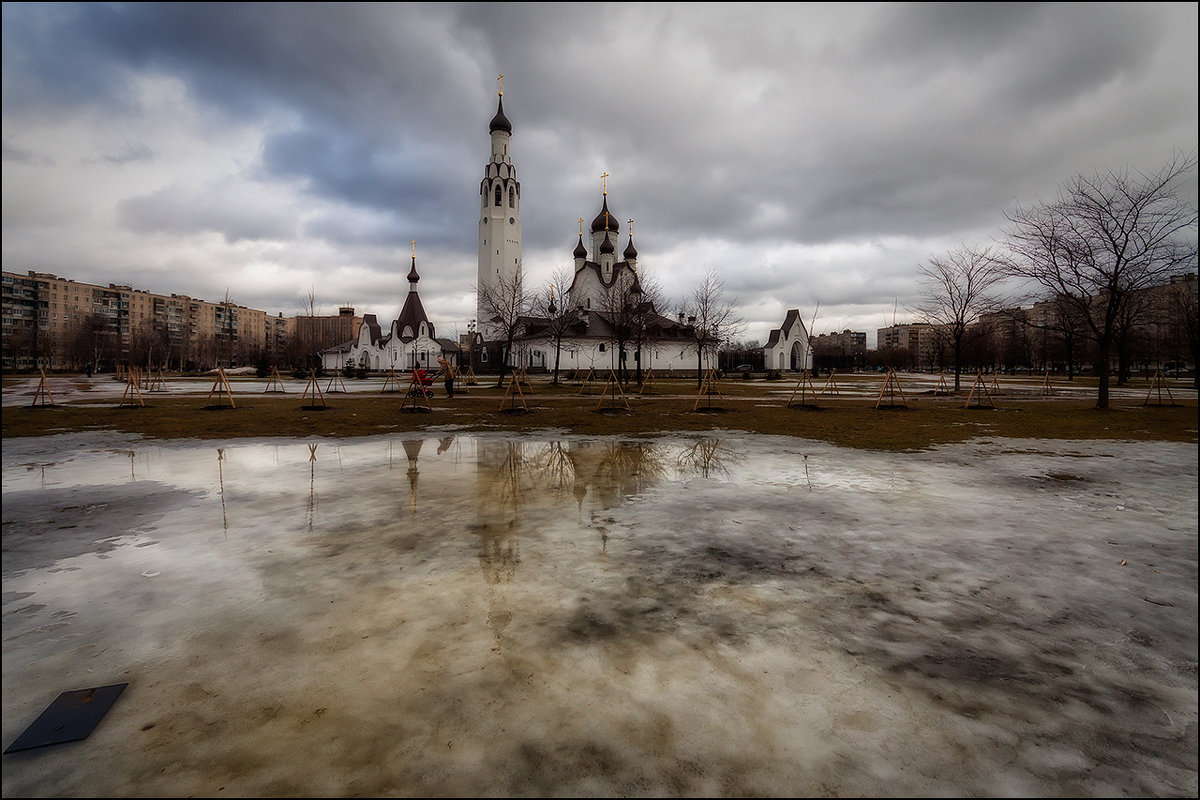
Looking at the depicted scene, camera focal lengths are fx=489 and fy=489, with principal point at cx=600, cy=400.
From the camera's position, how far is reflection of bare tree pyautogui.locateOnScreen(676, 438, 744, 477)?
9.19 m

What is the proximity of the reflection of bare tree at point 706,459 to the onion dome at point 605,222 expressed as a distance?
61.9m

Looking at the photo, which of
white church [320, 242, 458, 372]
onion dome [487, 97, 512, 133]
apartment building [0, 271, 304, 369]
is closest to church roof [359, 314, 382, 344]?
white church [320, 242, 458, 372]

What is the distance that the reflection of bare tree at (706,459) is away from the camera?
30.1ft

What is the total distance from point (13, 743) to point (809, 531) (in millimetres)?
6346

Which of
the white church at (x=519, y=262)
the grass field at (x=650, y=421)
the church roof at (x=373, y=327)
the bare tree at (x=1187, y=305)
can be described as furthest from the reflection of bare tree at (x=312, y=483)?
the church roof at (x=373, y=327)

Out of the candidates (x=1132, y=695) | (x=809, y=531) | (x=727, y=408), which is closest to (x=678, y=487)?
(x=809, y=531)

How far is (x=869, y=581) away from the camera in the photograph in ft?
14.4

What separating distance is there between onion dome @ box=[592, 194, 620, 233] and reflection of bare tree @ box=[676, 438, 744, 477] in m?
61.9

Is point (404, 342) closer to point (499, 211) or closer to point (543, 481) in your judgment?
point (499, 211)

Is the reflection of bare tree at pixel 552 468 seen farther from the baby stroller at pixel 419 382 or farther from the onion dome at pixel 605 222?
the onion dome at pixel 605 222

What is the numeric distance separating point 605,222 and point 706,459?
64118mm

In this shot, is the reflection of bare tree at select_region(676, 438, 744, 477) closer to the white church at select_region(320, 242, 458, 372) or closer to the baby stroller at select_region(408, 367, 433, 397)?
the baby stroller at select_region(408, 367, 433, 397)

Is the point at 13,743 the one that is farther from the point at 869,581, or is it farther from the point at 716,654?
the point at 869,581

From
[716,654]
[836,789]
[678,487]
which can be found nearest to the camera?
[836,789]
